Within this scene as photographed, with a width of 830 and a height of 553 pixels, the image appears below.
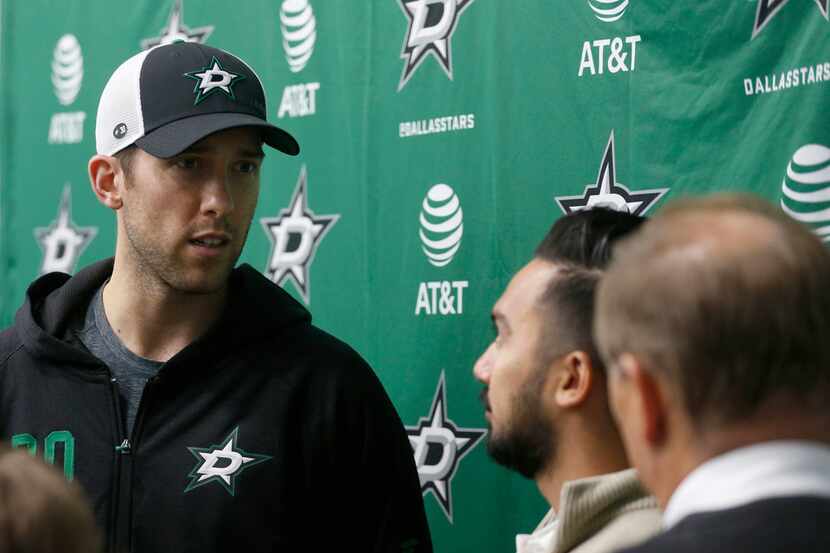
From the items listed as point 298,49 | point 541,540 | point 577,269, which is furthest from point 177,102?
point 541,540

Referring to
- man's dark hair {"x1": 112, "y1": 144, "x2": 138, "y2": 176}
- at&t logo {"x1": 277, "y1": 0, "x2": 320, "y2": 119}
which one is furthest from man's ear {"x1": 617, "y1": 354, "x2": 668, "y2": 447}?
at&t logo {"x1": 277, "y1": 0, "x2": 320, "y2": 119}

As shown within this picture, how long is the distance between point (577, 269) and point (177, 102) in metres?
0.81

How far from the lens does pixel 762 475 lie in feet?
3.02

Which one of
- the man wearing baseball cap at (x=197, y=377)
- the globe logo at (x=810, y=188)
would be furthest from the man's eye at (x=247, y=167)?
the globe logo at (x=810, y=188)

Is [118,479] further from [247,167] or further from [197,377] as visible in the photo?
[247,167]

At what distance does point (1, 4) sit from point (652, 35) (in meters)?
1.99

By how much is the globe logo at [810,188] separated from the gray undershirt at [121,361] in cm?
109

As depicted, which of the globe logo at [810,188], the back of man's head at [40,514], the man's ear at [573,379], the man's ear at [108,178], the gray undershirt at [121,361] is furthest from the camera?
the man's ear at [108,178]

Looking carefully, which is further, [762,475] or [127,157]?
[127,157]

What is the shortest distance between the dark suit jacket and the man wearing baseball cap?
1.08 meters

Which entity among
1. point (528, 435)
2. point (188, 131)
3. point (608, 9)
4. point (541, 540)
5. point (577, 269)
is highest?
point (608, 9)

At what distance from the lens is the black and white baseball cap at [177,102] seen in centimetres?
197

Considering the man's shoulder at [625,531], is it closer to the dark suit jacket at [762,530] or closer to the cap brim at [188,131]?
the dark suit jacket at [762,530]

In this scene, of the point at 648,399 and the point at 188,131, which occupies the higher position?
the point at 188,131
